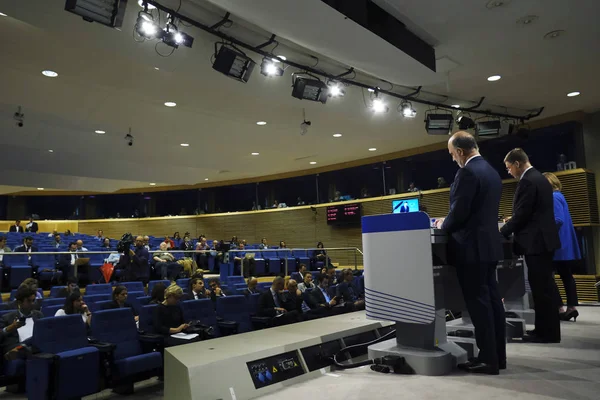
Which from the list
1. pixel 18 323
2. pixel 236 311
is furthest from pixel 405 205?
pixel 18 323

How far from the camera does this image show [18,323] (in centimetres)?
408

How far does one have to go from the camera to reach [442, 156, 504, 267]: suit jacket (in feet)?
7.66

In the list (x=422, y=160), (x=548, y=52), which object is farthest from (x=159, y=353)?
(x=422, y=160)

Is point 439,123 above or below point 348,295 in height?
above

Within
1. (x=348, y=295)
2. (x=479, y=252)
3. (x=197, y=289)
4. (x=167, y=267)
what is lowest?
(x=348, y=295)

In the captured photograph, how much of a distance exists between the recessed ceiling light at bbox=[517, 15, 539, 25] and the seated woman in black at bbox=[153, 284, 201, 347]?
5.07 metres

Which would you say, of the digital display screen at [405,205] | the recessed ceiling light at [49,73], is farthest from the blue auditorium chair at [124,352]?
the digital display screen at [405,205]

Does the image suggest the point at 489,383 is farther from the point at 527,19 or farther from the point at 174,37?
the point at 527,19

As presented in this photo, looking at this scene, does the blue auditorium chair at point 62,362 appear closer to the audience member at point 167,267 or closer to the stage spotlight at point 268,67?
the stage spotlight at point 268,67

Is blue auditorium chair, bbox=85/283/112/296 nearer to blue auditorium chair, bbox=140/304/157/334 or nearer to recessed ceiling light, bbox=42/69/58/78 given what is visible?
blue auditorium chair, bbox=140/304/157/334

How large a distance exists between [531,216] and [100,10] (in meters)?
4.03

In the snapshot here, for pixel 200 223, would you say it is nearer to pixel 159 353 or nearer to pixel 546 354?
pixel 159 353

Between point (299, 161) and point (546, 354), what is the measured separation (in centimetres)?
1122

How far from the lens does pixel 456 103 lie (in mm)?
8055
